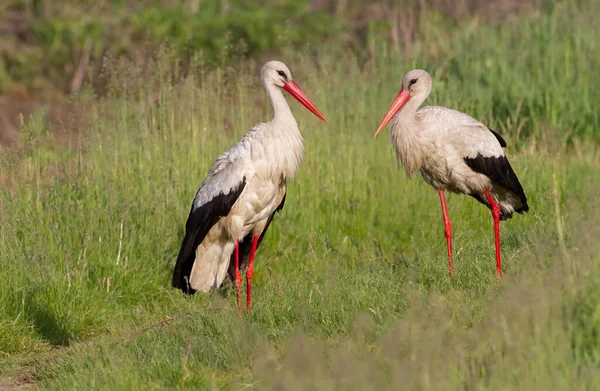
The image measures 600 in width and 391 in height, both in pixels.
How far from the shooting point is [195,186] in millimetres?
8109

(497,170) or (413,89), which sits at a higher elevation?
(413,89)

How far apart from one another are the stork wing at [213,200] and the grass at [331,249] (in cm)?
38

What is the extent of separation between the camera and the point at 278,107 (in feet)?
22.9

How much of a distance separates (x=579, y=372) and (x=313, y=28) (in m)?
10.5

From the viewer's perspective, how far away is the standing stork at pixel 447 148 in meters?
7.10

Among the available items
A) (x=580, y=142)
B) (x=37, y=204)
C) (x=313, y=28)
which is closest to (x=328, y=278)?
(x=37, y=204)

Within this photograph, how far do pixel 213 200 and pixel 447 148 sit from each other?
1.62 m

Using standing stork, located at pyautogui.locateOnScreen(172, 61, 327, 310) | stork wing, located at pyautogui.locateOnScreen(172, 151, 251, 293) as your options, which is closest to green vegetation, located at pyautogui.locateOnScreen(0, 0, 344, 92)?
standing stork, located at pyautogui.locateOnScreen(172, 61, 327, 310)

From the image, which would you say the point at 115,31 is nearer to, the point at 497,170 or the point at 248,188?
the point at 248,188

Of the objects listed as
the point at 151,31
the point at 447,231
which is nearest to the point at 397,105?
the point at 447,231

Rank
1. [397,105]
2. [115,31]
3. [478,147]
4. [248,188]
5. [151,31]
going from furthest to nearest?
[115,31]
[151,31]
[397,105]
[478,147]
[248,188]

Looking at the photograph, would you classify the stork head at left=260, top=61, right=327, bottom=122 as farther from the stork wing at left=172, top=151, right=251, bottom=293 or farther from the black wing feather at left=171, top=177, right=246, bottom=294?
the black wing feather at left=171, top=177, right=246, bottom=294

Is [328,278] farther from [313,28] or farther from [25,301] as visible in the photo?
[313,28]

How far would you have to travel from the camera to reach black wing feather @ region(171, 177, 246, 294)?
680 cm
